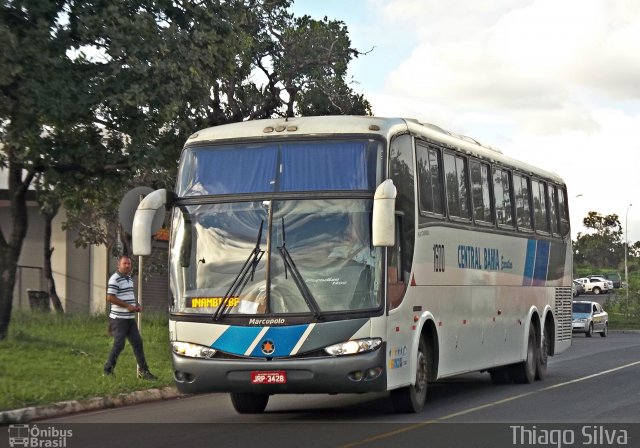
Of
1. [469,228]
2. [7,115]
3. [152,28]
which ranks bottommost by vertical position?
[469,228]

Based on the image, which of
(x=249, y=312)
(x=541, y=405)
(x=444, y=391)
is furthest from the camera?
(x=444, y=391)

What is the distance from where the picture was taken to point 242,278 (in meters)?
13.6

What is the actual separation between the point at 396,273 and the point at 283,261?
1.39 meters

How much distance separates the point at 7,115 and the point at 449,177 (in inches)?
344

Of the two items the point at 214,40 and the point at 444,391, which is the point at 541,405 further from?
the point at 214,40

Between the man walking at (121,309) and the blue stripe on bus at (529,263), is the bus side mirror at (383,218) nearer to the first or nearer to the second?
the man walking at (121,309)

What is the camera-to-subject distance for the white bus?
44.0 feet

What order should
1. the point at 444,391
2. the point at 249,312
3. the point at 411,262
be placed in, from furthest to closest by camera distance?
1. the point at 444,391
2. the point at 411,262
3. the point at 249,312

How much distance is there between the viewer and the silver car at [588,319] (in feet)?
164

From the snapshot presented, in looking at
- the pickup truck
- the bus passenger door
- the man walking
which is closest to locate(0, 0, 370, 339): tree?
the man walking

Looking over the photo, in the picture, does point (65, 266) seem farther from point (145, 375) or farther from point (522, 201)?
point (522, 201)

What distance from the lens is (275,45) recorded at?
3634 cm

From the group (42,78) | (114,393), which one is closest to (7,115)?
(42,78)

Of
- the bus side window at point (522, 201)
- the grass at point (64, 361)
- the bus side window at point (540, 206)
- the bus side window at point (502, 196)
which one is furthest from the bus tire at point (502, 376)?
A: the grass at point (64, 361)
